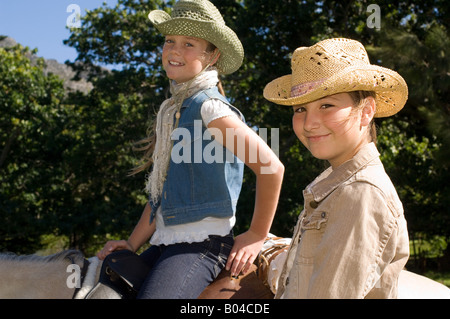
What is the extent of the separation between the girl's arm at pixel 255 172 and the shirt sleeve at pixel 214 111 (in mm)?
21

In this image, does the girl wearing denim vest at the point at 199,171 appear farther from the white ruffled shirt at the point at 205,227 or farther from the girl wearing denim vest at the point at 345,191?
the girl wearing denim vest at the point at 345,191

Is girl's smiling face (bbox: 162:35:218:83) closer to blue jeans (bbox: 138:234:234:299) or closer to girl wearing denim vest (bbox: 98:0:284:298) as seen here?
girl wearing denim vest (bbox: 98:0:284:298)

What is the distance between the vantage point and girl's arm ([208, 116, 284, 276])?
1960 millimetres

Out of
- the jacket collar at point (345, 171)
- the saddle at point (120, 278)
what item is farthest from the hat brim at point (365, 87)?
the saddle at point (120, 278)

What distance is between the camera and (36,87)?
46.8 ft

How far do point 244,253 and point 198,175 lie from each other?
38 cm

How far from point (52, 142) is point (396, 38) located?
8.49 metres

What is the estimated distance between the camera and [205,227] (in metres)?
2.05

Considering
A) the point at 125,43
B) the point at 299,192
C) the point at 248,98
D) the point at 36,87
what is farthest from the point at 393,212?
the point at 36,87

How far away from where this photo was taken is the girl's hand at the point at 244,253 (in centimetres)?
202

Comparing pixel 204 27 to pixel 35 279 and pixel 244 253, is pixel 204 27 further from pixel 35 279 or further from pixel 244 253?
pixel 35 279

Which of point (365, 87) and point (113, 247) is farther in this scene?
point (113, 247)

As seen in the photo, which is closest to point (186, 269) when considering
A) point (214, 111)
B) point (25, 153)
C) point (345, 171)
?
point (214, 111)

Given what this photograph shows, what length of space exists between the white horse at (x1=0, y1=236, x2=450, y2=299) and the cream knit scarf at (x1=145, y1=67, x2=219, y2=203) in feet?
1.50
